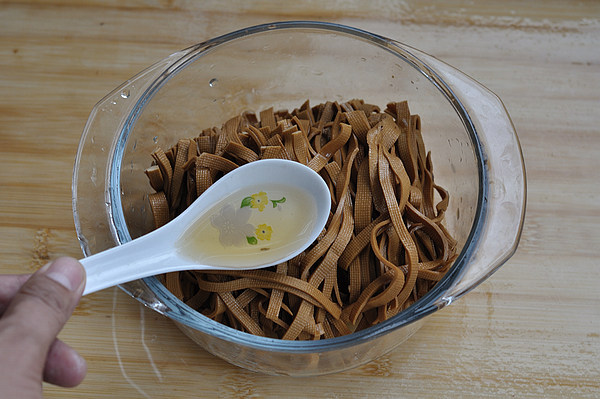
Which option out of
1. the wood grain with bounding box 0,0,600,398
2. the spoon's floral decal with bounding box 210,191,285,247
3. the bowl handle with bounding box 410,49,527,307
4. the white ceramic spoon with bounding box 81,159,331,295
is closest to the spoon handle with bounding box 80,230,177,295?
the white ceramic spoon with bounding box 81,159,331,295

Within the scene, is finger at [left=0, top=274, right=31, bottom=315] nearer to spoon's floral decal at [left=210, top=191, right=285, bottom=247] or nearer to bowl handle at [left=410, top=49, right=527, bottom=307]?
spoon's floral decal at [left=210, top=191, right=285, bottom=247]

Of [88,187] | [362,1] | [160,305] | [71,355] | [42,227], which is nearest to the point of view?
[71,355]

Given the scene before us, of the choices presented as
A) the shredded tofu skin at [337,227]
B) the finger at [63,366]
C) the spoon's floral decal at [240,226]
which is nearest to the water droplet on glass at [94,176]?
the shredded tofu skin at [337,227]

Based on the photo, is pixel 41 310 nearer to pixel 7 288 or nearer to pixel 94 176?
pixel 7 288

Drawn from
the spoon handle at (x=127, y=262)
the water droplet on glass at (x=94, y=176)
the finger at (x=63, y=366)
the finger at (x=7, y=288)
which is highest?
the water droplet on glass at (x=94, y=176)

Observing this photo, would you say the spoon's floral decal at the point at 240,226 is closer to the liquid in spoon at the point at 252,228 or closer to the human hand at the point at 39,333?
the liquid in spoon at the point at 252,228

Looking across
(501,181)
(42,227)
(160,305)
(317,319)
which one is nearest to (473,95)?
(501,181)

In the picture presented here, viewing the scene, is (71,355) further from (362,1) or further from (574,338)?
(362,1)

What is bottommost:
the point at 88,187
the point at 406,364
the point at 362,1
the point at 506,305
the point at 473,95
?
the point at 406,364
